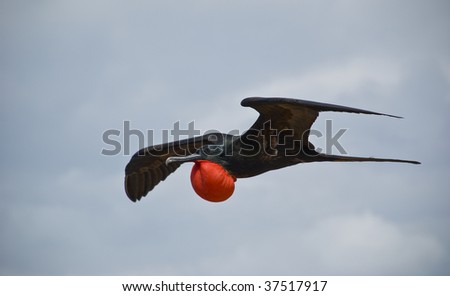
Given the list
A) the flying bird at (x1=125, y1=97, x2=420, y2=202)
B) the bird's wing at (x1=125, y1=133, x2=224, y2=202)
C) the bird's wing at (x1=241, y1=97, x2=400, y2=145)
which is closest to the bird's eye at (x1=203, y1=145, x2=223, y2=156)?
the flying bird at (x1=125, y1=97, x2=420, y2=202)

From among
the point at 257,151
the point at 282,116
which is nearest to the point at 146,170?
the point at 257,151

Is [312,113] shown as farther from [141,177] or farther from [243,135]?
[141,177]

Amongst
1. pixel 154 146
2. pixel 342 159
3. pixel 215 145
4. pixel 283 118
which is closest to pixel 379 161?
pixel 342 159

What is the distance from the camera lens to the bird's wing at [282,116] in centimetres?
760

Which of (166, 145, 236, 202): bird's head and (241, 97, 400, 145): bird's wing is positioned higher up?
(241, 97, 400, 145): bird's wing

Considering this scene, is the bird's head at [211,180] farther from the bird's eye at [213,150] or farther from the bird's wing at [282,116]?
the bird's wing at [282,116]

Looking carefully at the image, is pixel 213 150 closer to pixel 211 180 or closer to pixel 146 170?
pixel 211 180

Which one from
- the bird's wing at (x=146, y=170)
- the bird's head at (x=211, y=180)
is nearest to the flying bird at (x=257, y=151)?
the bird's head at (x=211, y=180)

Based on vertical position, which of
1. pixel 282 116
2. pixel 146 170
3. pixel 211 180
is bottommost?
pixel 211 180

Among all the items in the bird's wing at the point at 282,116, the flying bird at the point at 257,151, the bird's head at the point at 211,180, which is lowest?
the bird's head at the point at 211,180

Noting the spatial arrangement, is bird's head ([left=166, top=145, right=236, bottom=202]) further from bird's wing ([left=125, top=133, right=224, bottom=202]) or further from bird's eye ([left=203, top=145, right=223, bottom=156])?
bird's wing ([left=125, top=133, right=224, bottom=202])

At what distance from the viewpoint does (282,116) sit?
26.2 ft

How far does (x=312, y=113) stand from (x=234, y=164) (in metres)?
0.84

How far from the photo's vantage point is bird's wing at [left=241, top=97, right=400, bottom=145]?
7602mm
